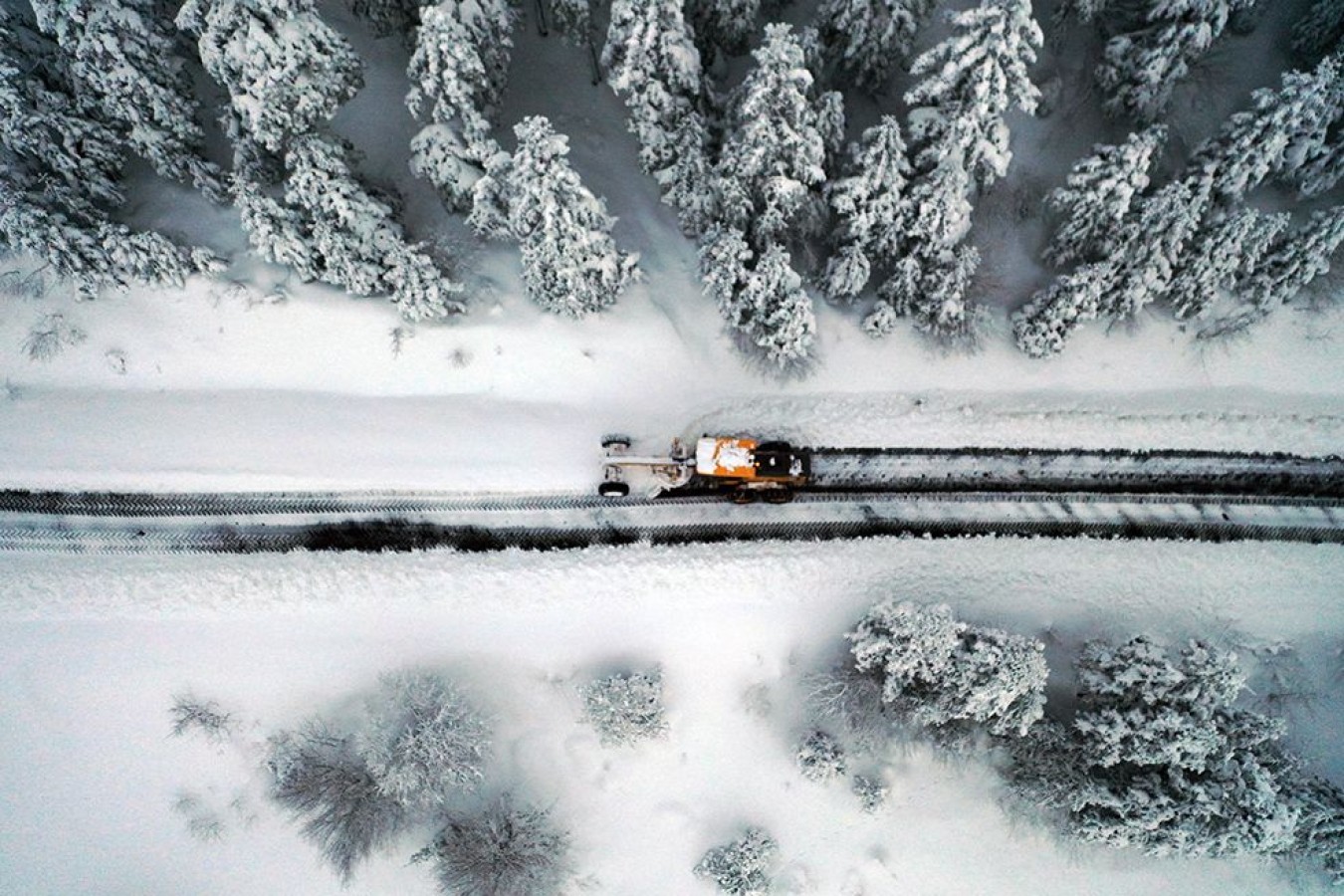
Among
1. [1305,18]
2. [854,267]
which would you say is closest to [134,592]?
[854,267]

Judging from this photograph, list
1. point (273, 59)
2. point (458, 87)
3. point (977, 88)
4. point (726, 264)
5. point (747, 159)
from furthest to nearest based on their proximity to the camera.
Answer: point (726, 264) → point (747, 159) → point (458, 87) → point (977, 88) → point (273, 59)

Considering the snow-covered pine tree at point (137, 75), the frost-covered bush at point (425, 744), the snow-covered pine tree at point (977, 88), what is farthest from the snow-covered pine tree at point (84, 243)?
the snow-covered pine tree at point (977, 88)

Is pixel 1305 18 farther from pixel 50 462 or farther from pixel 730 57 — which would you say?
pixel 50 462

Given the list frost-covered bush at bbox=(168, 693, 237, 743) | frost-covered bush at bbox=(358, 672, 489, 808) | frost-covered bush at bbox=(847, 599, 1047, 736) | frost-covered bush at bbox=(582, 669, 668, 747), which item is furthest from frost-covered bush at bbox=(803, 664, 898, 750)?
frost-covered bush at bbox=(168, 693, 237, 743)

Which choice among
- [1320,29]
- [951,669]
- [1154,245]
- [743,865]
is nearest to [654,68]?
[1154,245]

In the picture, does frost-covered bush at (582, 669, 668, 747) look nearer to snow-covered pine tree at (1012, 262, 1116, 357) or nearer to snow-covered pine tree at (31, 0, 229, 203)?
snow-covered pine tree at (1012, 262, 1116, 357)

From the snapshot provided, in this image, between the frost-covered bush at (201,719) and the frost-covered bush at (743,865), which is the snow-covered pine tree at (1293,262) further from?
the frost-covered bush at (201,719)

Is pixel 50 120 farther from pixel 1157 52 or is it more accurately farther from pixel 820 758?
pixel 1157 52

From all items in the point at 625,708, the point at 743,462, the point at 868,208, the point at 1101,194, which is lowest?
the point at 625,708
